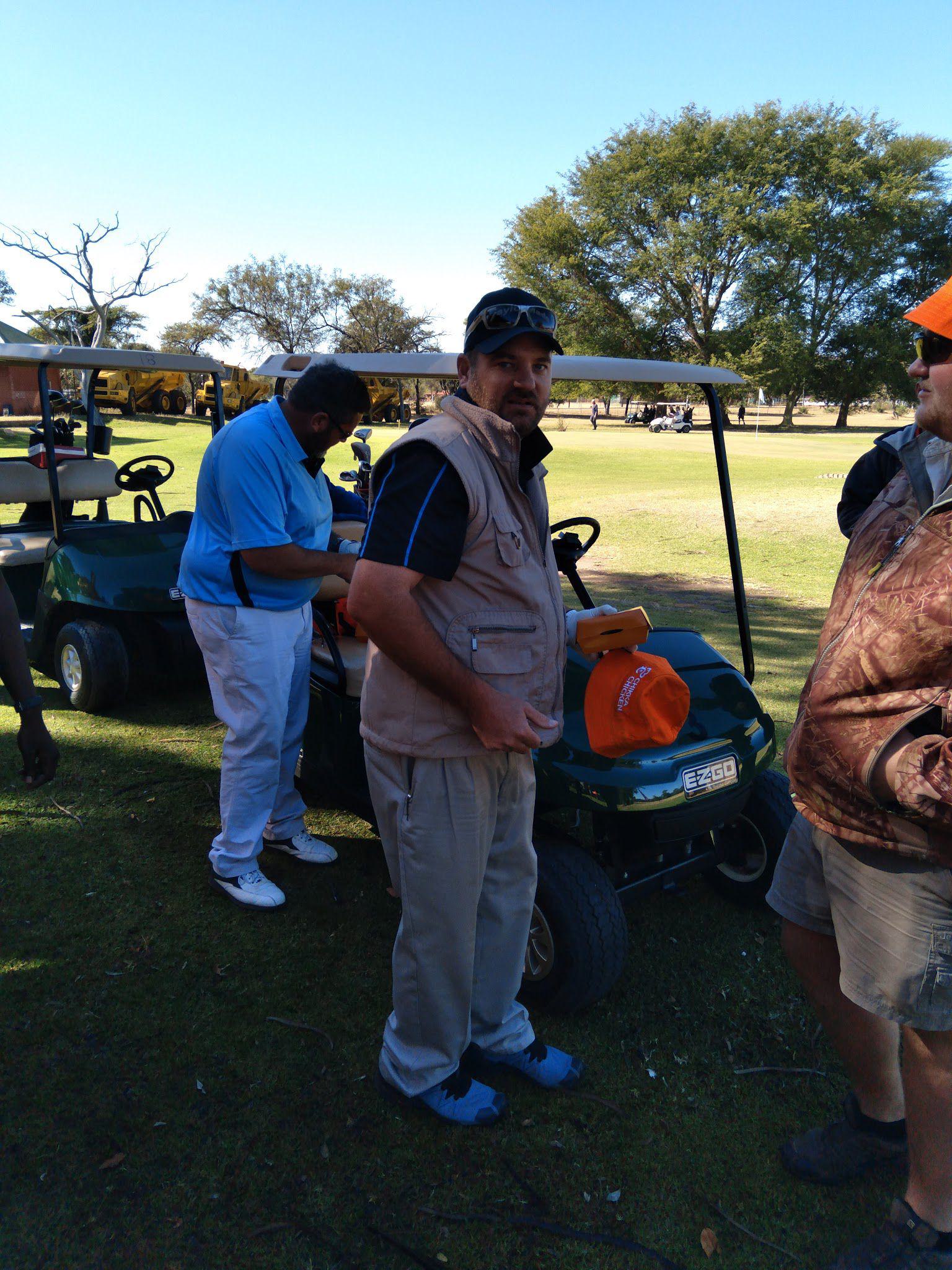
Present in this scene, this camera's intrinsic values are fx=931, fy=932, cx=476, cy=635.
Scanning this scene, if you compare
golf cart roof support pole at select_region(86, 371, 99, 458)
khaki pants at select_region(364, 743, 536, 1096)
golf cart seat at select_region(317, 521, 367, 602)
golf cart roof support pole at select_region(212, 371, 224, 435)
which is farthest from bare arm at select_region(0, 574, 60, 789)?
golf cart roof support pole at select_region(86, 371, 99, 458)

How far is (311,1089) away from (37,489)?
16.7 feet

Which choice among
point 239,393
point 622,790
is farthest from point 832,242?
point 622,790

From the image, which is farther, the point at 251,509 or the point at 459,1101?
the point at 251,509

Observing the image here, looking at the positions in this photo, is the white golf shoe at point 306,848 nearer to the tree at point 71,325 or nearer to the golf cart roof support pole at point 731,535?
the golf cart roof support pole at point 731,535

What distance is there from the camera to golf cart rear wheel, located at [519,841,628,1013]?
2496 millimetres

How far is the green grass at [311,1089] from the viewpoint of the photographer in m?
1.94

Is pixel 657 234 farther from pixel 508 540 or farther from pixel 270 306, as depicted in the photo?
pixel 508 540

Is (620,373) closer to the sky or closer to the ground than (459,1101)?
closer to the sky

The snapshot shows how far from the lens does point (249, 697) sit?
119 inches

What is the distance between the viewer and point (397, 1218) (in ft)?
6.47

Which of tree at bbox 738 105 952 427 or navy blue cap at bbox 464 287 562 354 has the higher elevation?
tree at bbox 738 105 952 427

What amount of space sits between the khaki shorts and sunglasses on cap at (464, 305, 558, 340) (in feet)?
3.86

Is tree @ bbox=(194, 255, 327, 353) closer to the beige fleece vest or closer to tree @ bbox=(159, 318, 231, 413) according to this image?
tree @ bbox=(159, 318, 231, 413)

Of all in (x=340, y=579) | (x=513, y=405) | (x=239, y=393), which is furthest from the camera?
(x=239, y=393)
